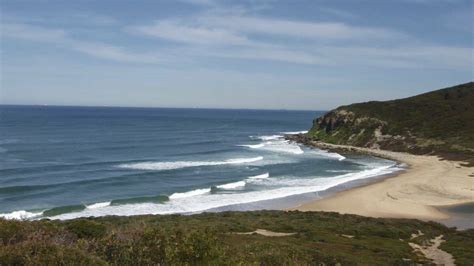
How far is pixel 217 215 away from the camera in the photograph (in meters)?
36.6

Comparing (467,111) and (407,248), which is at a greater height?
(467,111)

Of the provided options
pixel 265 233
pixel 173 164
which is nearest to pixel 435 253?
pixel 265 233

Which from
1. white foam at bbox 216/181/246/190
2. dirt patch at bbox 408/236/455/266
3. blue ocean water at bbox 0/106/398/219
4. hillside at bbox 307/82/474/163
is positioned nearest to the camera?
dirt patch at bbox 408/236/455/266

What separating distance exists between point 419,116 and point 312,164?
45969mm

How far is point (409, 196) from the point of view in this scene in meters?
49.6

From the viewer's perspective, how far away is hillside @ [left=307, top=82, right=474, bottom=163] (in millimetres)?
90613

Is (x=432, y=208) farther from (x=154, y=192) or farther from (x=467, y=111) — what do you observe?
(x=467, y=111)

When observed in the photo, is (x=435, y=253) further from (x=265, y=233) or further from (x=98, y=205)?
(x=98, y=205)

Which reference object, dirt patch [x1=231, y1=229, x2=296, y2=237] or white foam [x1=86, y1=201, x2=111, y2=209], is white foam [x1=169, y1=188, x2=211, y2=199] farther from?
dirt patch [x1=231, y1=229, x2=296, y2=237]

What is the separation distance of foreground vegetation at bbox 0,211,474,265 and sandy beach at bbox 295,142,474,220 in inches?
221

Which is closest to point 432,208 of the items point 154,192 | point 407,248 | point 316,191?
point 316,191

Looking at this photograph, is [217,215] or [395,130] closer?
[217,215]

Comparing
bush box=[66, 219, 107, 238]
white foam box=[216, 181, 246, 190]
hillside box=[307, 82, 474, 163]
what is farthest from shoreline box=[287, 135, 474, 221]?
bush box=[66, 219, 107, 238]

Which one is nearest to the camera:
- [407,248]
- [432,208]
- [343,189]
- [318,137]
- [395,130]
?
[407,248]
